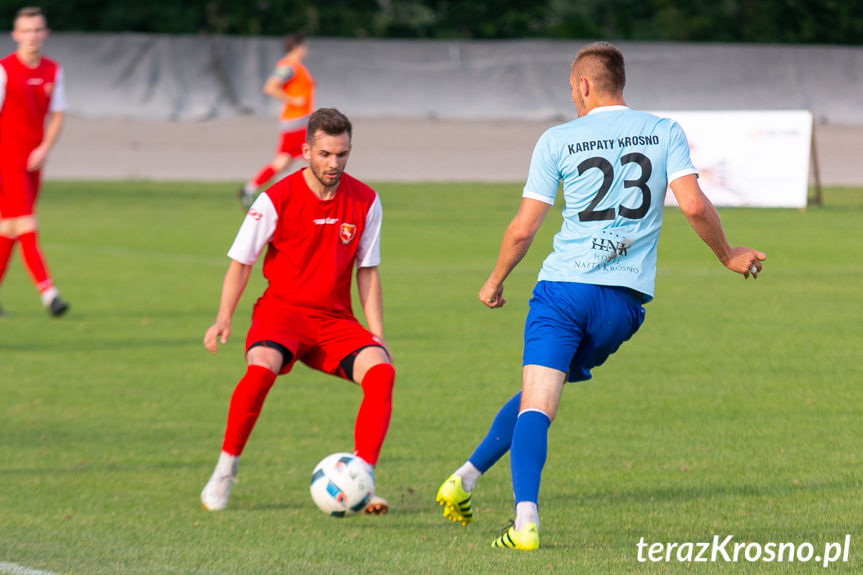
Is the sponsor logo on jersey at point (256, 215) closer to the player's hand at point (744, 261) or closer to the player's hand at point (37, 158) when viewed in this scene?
the player's hand at point (744, 261)

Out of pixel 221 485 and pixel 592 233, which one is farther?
pixel 221 485

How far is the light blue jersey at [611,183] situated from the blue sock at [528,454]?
0.55m

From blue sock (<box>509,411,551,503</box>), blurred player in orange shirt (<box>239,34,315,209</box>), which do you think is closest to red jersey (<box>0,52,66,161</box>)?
blue sock (<box>509,411,551,503</box>)

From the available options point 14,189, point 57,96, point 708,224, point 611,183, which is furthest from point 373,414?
point 57,96

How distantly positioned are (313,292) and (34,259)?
18.8 feet

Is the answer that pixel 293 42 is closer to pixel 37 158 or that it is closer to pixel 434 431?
pixel 37 158

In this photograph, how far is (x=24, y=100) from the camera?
11.3 m

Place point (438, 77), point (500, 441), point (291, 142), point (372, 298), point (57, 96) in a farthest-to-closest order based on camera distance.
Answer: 1. point (438, 77)
2. point (291, 142)
3. point (57, 96)
4. point (372, 298)
5. point (500, 441)

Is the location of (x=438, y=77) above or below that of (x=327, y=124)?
below

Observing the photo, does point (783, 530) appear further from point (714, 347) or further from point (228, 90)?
point (228, 90)

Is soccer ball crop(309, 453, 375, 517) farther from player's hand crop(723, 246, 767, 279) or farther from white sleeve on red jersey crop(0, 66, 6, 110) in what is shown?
white sleeve on red jersey crop(0, 66, 6, 110)

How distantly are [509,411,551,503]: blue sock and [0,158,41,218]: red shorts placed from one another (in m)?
7.20

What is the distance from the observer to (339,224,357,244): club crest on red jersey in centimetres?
609

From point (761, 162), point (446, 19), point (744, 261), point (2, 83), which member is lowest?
point (761, 162)
